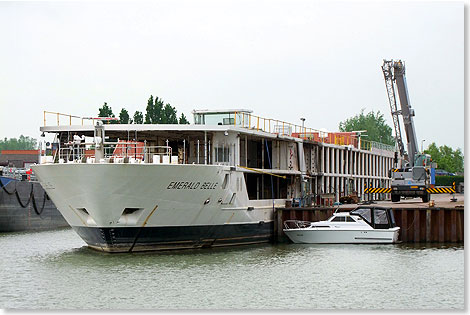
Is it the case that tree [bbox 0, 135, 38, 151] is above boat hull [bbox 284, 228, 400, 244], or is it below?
above

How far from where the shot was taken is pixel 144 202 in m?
30.5

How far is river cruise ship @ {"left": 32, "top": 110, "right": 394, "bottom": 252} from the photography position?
30000 mm

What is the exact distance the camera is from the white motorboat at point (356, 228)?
117 ft

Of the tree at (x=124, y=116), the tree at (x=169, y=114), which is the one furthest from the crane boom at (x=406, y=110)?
the tree at (x=124, y=116)

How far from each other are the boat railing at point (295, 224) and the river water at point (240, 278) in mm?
2374

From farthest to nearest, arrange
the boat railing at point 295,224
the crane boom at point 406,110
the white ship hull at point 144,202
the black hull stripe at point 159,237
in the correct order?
the crane boom at point 406,110, the boat railing at point 295,224, the black hull stripe at point 159,237, the white ship hull at point 144,202

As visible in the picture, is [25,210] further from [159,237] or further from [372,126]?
[372,126]

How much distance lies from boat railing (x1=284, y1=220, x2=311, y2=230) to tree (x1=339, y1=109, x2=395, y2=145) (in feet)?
263

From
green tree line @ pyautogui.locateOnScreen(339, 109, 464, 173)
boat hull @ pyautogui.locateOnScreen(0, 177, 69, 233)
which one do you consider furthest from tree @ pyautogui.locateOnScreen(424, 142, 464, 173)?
boat hull @ pyautogui.locateOnScreen(0, 177, 69, 233)

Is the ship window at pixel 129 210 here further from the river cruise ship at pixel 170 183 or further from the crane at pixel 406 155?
the crane at pixel 406 155

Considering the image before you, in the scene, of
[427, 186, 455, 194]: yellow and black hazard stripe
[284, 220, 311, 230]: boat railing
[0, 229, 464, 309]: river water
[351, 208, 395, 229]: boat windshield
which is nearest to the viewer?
[0, 229, 464, 309]: river water

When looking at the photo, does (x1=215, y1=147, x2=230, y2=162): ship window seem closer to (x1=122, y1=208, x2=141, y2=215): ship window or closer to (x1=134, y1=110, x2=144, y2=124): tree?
(x1=122, y1=208, x2=141, y2=215): ship window

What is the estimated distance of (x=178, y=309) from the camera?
70.7ft

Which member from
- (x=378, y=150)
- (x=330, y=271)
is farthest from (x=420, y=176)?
(x=330, y=271)
